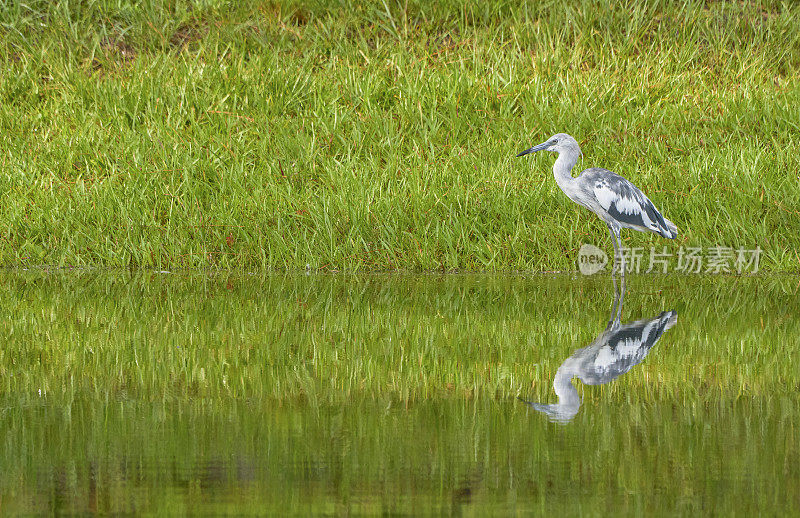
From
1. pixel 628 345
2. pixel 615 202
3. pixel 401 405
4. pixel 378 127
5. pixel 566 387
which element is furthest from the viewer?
pixel 378 127

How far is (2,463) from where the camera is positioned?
3.15 m

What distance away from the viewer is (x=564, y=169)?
897 centimetres

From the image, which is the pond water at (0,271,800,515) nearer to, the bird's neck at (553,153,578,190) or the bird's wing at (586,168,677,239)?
the bird's wing at (586,168,677,239)

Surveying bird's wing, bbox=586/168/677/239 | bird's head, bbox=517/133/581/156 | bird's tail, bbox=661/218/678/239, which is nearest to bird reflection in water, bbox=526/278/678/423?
bird's wing, bbox=586/168/677/239

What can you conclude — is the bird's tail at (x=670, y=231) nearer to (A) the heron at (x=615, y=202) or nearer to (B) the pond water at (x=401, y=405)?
(A) the heron at (x=615, y=202)

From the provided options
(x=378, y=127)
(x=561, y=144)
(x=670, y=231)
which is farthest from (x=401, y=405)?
(x=378, y=127)

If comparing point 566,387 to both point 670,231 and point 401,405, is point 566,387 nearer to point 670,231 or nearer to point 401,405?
point 401,405

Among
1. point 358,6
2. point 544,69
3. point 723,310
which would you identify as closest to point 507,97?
point 544,69

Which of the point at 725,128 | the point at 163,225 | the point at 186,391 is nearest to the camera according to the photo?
the point at 186,391

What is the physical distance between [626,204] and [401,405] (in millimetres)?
5010

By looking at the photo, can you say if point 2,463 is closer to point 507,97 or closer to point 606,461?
point 606,461

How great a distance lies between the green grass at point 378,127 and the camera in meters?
9.17

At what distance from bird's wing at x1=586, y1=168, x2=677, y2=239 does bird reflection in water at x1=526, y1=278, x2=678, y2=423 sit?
2139mm

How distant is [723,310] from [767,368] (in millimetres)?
1991
